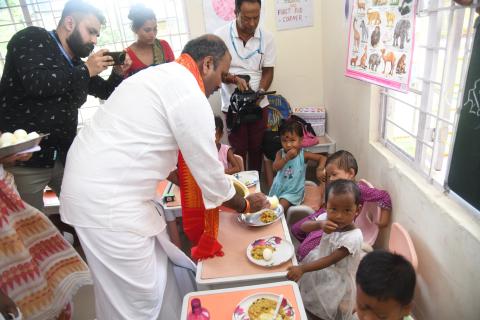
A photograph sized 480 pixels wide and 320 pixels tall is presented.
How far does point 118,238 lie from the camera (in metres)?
1.21

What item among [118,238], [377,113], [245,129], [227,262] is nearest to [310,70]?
[245,129]

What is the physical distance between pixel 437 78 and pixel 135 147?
1.38 metres

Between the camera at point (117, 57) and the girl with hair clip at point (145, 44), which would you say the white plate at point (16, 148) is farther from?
the girl with hair clip at point (145, 44)

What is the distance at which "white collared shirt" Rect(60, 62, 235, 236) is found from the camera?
1.16 meters

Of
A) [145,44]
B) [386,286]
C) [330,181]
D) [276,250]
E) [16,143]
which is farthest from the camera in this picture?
[145,44]

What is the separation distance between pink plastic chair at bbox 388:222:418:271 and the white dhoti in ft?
3.47

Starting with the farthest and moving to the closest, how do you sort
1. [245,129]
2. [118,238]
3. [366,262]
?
[245,129] < [118,238] < [366,262]

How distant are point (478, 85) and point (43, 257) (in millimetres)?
1960

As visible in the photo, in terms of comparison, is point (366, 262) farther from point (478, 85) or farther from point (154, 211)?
point (154, 211)

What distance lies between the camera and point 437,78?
1.56 meters

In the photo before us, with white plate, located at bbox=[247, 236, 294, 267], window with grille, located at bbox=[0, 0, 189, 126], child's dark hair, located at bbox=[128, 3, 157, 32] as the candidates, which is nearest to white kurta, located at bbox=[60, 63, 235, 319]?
white plate, located at bbox=[247, 236, 294, 267]

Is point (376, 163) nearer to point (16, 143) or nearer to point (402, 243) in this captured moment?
point (402, 243)

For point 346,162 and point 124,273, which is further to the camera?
point 346,162

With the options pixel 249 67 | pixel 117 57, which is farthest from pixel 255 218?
pixel 249 67
